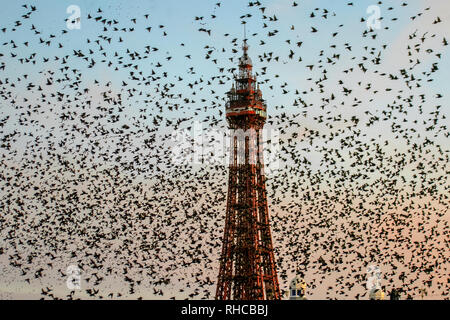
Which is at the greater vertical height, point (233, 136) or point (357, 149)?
point (233, 136)

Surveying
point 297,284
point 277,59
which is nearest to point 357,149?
point 277,59
